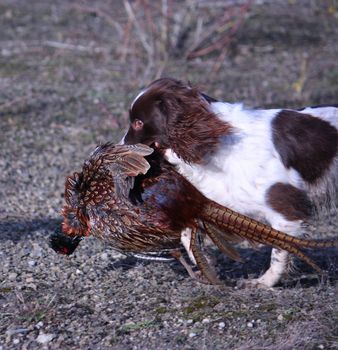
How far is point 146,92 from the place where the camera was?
15.5 feet

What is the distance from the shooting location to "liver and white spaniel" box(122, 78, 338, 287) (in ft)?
14.8

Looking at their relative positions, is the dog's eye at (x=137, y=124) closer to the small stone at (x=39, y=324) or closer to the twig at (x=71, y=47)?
the small stone at (x=39, y=324)

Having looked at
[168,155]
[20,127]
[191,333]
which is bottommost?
[20,127]

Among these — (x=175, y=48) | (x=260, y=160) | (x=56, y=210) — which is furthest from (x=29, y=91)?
(x=260, y=160)

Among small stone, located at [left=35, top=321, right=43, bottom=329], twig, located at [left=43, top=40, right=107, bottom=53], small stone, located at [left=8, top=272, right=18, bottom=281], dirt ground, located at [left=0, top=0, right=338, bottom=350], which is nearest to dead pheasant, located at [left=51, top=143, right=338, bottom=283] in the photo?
dirt ground, located at [left=0, top=0, right=338, bottom=350]

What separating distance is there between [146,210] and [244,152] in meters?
0.76

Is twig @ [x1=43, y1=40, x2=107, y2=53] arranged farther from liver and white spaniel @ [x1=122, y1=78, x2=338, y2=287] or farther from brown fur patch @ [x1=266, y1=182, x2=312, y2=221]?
brown fur patch @ [x1=266, y1=182, x2=312, y2=221]

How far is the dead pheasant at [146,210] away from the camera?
4.07 metres

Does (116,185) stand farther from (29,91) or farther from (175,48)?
(175,48)

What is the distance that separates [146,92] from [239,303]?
1365 millimetres

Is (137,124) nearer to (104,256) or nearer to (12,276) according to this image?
(104,256)

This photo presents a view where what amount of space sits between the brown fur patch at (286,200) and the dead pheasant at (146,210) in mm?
391

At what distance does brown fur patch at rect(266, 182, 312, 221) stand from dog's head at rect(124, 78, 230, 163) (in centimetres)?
42

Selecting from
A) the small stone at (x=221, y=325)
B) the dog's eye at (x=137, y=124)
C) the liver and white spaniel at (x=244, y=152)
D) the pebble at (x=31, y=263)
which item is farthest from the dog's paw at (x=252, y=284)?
the pebble at (x=31, y=263)
